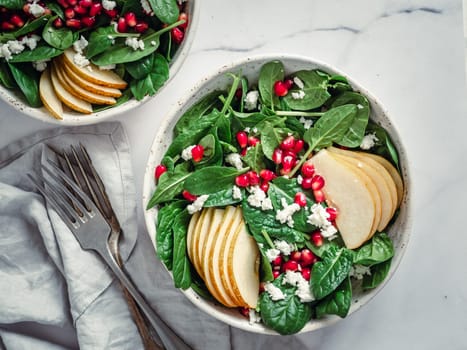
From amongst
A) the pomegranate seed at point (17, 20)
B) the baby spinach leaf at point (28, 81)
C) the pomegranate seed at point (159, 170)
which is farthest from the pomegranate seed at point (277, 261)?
the pomegranate seed at point (17, 20)

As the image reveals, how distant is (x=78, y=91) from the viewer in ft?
5.76

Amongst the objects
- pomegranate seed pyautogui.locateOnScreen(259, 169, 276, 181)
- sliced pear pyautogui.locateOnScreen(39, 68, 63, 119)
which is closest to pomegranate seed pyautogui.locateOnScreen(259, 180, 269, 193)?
pomegranate seed pyautogui.locateOnScreen(259, 169, 276, 181)

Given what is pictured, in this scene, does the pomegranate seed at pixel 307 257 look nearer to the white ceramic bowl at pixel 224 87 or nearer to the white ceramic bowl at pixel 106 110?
the white ceramic bowl at pixel 224 87

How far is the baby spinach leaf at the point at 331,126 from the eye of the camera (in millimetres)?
1631

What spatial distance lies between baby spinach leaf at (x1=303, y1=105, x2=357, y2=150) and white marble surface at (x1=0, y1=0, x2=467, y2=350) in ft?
0.90

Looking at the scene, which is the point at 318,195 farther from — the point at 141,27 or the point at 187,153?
the point at 141,27

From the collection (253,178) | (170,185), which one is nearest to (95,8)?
(170,185)

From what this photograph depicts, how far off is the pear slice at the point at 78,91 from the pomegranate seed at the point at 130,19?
0.20 m

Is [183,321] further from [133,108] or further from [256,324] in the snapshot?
[133,108]

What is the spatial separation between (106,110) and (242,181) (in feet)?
1.38

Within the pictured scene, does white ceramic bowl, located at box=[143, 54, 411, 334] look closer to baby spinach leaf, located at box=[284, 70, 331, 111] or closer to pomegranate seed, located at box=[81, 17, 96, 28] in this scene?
baby spinach leaf, located at box=[284, 70, 331, 111]

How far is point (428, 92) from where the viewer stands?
1.88m

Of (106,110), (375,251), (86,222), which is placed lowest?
(86,222)

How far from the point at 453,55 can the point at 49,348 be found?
1423mm
